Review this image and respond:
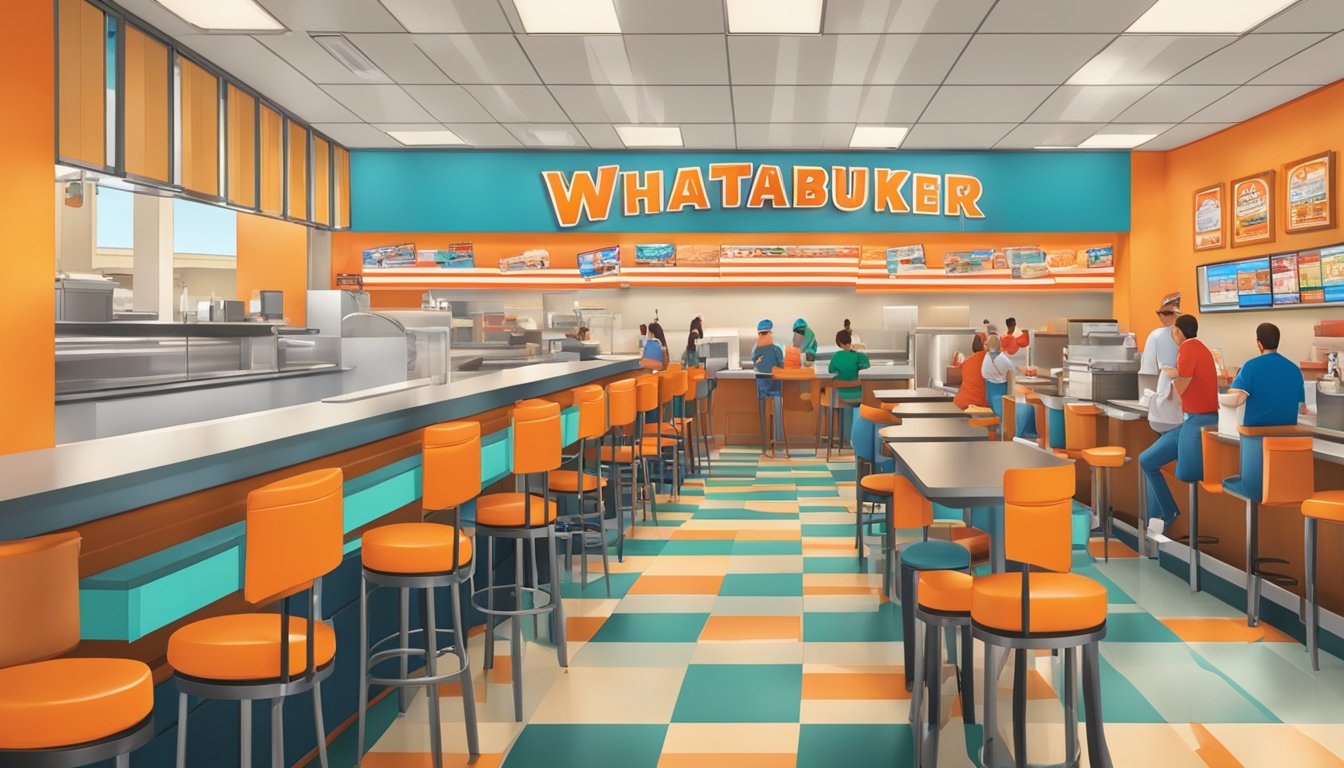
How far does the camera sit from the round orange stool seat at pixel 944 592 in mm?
2596

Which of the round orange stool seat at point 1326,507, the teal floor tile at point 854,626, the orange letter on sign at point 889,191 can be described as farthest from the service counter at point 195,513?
the orange letter on sign at point 889,191

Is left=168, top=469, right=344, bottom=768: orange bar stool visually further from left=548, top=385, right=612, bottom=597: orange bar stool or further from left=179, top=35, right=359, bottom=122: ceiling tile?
left=179, top=35, right=359, bottom=122: ceiling tile

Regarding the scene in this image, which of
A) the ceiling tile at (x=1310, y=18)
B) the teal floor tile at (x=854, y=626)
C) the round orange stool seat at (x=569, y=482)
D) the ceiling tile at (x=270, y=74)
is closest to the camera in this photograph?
the teal floor tile at (x=854, y=626)

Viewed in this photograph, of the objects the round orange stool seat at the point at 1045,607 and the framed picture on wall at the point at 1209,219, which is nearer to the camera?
the round orange stool seat at the point at 1045,607

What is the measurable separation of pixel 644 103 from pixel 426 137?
8.73 feet

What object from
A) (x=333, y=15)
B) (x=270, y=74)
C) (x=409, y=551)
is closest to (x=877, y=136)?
(x=333, y=15)

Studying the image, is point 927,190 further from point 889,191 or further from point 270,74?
point 270,74

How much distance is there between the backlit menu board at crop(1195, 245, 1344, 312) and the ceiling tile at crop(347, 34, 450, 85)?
697cm

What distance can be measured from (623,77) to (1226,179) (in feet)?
18.9

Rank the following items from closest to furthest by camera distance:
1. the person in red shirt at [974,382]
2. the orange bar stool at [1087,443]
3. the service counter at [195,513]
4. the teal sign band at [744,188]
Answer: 1. the service counter at [195,513]
2. the orange bar stool at [1087,443]
3. the person in red shirt at [974,382]
4. the teal sign band at [744,188]

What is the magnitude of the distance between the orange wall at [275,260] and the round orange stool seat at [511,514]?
6962 mm

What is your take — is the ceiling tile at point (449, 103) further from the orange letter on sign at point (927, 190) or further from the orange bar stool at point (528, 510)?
the orange bar stool at point (528, 510)

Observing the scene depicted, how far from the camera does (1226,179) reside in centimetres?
859

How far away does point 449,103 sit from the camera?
7.92 metres
